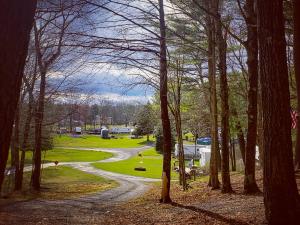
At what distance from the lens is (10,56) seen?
3.16 metres

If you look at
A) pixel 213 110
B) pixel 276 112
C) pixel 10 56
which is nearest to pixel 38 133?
pixel 213 110

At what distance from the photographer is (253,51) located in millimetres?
11555

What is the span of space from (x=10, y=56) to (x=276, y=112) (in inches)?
159

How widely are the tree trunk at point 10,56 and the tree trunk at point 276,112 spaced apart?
12.5ft

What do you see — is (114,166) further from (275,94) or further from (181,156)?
(275,94)

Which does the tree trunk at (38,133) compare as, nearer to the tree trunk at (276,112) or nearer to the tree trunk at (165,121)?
the tree trunk at (165,121)

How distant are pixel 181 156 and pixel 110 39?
10.7 meters

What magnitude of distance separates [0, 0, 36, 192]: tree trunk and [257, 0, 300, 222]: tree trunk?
150 inches

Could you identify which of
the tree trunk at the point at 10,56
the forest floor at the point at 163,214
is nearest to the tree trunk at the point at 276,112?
the forest floor at the point at 163,214

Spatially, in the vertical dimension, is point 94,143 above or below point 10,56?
below

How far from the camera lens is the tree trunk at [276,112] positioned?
6.02m

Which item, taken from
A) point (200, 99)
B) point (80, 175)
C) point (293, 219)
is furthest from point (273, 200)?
point (80, 175)

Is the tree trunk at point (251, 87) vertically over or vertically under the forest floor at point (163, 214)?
over

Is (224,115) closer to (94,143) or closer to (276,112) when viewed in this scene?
(276,112)
